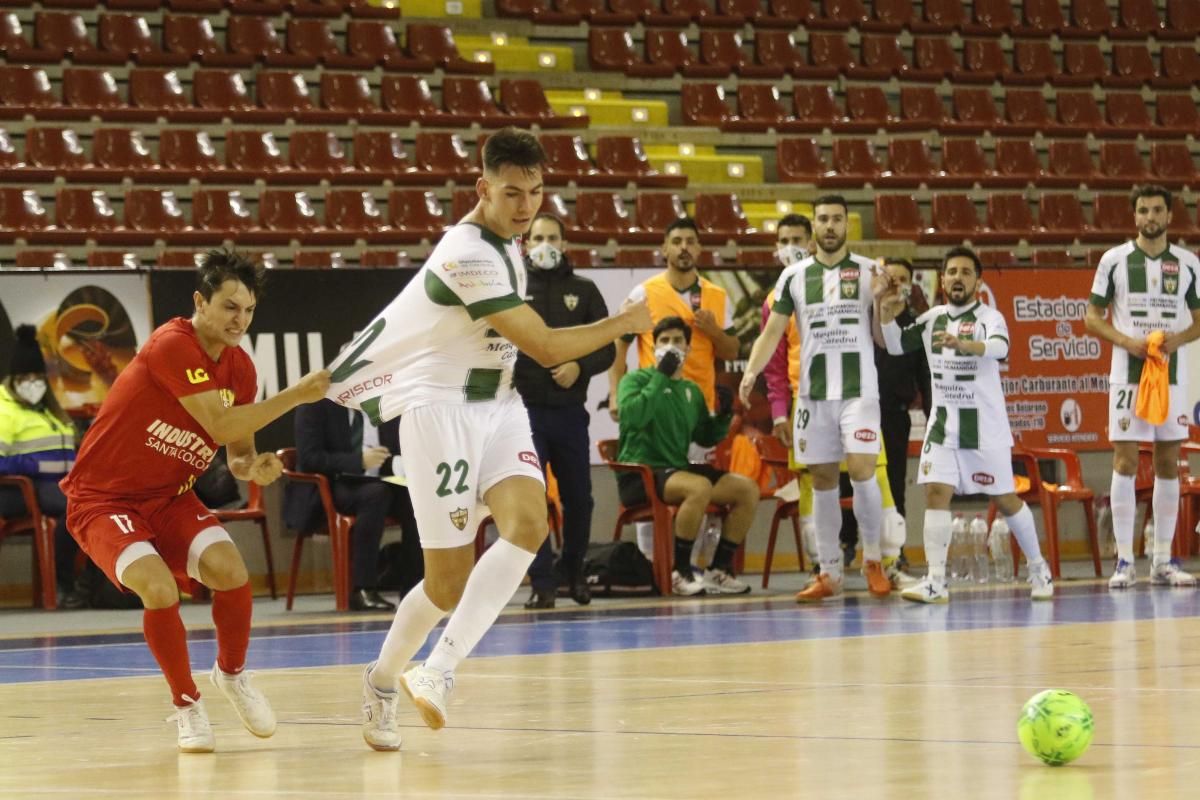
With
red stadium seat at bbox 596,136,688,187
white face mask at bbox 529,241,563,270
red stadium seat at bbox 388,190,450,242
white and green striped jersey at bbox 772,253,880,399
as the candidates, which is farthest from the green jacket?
red stadium seat at bbox 596,136,688,187

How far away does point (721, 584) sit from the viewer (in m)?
11.7

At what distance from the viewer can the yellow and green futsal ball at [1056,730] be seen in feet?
13.8

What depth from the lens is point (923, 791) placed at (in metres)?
3.86

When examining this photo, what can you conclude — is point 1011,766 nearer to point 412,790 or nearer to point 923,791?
point 923,791

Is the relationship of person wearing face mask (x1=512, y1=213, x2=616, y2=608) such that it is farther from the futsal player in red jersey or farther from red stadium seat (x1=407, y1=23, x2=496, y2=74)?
red stadium seat (x1=407, y1=23, x2=496, y2=74)

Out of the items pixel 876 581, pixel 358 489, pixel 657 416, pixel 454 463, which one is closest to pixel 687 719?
pixel 454 463

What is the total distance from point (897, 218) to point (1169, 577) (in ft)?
28.1

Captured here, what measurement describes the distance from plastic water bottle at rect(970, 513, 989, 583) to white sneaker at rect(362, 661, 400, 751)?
833 centimetres

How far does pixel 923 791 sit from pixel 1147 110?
2000 cm

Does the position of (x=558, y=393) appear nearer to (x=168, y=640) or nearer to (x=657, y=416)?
(x=657, y=416)

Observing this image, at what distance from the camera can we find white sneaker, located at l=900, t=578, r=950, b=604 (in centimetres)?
1040

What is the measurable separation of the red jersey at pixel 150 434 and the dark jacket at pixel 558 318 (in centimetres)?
498

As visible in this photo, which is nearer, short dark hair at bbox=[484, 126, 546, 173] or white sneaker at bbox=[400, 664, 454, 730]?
white sneaker at bbox=[400, 664, 454, 730]

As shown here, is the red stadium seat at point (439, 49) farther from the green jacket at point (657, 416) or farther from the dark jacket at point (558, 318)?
the dark jacket at point (558, 318)
